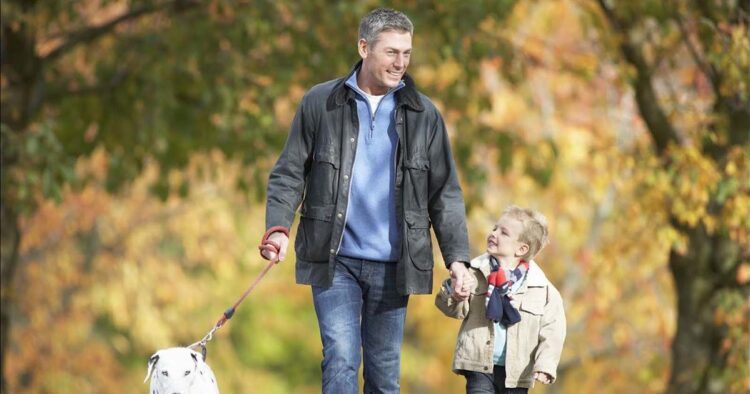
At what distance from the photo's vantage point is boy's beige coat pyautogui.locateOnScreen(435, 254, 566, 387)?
6.60 metres

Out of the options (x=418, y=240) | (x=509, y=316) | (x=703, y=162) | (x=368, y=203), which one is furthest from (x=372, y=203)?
(x=703, y=162)

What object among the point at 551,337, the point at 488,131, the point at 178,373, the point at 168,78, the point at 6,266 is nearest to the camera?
the point at 178,373

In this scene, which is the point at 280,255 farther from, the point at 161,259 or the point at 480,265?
the point at 161,259

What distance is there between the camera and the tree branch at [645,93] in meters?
14.1

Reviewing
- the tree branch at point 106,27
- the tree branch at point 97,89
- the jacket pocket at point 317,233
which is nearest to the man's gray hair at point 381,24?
the jacket pocket at point 317,233

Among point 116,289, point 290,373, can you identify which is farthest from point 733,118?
point 290,373

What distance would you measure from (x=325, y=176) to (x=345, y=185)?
102 mm

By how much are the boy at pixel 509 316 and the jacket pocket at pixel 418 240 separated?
15 cm

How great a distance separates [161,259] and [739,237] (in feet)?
45.9

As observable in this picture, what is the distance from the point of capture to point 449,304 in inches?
258

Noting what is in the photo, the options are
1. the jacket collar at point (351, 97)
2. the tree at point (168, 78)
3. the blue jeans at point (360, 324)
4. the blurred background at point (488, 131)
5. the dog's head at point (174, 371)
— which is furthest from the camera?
the tree at point (168, 78)

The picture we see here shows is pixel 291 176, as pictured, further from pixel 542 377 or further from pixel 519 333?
pixel 542 377

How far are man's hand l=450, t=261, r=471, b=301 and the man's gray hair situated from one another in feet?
3.42

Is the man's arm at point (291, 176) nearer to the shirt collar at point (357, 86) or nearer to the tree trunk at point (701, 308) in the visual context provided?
the shirt collar at point (357, 86)
